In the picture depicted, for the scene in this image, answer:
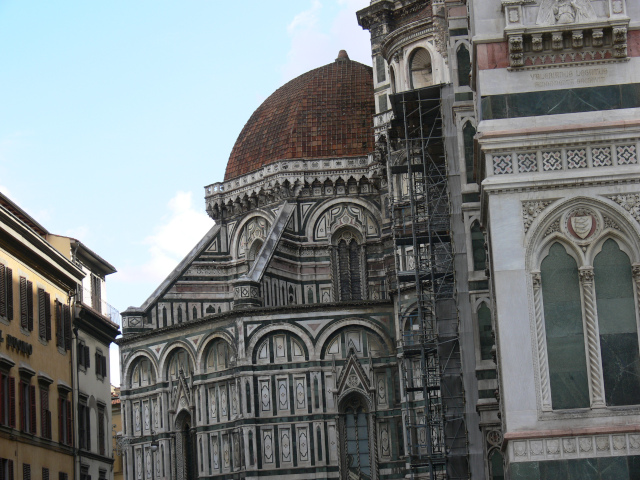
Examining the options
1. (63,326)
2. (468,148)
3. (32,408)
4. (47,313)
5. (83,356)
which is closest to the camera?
(468,148)

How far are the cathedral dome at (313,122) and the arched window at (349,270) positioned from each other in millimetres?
3926

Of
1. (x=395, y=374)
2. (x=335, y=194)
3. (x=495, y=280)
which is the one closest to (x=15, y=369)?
(x=495, y=280)

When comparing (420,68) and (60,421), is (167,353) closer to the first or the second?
(420,68)

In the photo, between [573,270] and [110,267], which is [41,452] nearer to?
[110,267]

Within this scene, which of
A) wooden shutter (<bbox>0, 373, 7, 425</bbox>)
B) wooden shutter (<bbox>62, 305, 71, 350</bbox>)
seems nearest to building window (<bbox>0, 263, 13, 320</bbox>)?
wooden shutter (<bbox>0, 373, 7, 425</bbox>)

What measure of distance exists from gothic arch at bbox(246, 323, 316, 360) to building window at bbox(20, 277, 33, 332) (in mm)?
16808

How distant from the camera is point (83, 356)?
4262 centimetres

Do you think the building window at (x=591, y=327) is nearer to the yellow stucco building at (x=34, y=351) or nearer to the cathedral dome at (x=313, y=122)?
the yellow stucco building at (x=34, y=351)

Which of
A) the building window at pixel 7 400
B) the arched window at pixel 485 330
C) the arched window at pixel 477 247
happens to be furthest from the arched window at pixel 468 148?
the building window at pixel 7 400

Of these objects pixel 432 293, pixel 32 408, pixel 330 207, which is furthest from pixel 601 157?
A: pixel 330 207

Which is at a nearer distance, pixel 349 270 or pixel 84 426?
pixel 84 426

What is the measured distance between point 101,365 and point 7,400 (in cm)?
1024

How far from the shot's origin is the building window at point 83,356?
4209cm

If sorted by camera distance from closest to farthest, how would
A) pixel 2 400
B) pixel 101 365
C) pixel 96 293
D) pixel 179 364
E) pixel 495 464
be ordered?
pixel 495 464
pixel 2 400
pixel 101 365
pixel 96 293
pixel 179 364
